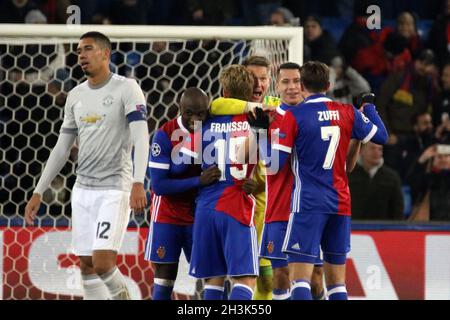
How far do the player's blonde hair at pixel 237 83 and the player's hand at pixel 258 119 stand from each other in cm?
24

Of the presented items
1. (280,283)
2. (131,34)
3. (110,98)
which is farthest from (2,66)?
(280,283)

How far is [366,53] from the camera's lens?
1052 cm

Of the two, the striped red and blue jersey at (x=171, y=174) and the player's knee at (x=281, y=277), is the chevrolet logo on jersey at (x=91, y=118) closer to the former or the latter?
the striped red and blue jersey at (x=171, y=174)

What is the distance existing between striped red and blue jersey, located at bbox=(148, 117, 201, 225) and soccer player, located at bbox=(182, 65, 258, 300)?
0.57 feet

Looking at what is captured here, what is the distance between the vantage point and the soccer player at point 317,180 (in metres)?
6.24

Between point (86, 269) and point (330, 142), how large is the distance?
1725 millimetres

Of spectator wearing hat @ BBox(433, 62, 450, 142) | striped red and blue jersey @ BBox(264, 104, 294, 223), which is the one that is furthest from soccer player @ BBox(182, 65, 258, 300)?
spectator wearing hat @ BBox(433, 62, 450, 142)

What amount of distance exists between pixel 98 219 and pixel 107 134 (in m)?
0.52

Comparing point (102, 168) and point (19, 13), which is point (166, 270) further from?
point (19, 13)

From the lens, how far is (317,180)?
6281 millimetres

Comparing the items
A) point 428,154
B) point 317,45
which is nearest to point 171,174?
point 428,154
